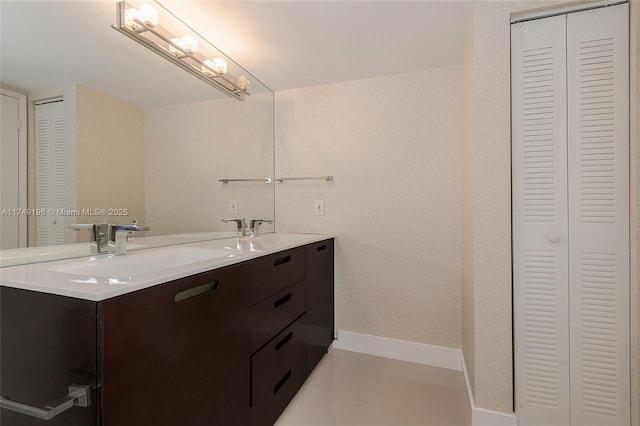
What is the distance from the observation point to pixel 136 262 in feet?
4.09

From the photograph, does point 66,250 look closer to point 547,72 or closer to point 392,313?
point 392,313

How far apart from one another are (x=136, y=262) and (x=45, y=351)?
549mm

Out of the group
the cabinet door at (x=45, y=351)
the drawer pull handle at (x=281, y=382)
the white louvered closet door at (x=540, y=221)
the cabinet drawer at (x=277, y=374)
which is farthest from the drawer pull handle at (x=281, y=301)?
the white louvered closet door at (x=540, y=221)

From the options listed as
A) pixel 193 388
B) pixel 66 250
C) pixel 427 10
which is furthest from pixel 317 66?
pixel 193 388

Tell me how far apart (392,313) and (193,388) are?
1521 millimetres

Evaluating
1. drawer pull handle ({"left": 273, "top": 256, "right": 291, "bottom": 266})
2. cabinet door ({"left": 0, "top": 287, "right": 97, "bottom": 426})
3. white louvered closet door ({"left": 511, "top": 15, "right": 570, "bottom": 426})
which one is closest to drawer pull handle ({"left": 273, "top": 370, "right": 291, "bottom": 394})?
drawer pull handle ({"left": 273, "top": 256, "right": 291, "bottom": 266})

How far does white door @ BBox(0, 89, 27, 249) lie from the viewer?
94 cm

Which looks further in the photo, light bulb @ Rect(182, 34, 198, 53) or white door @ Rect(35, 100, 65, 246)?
light bulb @ Rect(182, 34, 198, 53)

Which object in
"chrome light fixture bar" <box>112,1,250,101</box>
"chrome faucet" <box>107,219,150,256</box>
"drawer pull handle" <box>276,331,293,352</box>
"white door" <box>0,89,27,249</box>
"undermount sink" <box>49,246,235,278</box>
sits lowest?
"drawer pull handle" <box>276,331,293,352</box>

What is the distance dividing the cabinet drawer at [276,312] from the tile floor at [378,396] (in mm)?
470

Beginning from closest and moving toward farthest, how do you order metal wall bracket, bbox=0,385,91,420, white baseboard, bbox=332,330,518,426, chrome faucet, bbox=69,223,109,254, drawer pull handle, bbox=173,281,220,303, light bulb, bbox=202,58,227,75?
metal wall bracket, bbox=0,385,91,420
drawer pull handle, bbox=173,281,220,303
chrome faucet, bbox=69,223,109,254
light bulb, bbox=202,58,227,75
white baseboard, bbox=332,330,518,426

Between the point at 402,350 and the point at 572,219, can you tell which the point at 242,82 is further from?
the point at 402,350

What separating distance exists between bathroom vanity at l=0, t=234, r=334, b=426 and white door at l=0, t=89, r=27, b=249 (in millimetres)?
149

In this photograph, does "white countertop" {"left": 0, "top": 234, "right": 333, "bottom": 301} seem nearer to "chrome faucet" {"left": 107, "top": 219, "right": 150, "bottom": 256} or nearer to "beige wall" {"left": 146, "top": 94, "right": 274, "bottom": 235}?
"chrome faucet" {"left": 107, "top": 219, "right": 150, "bottom": 256}
